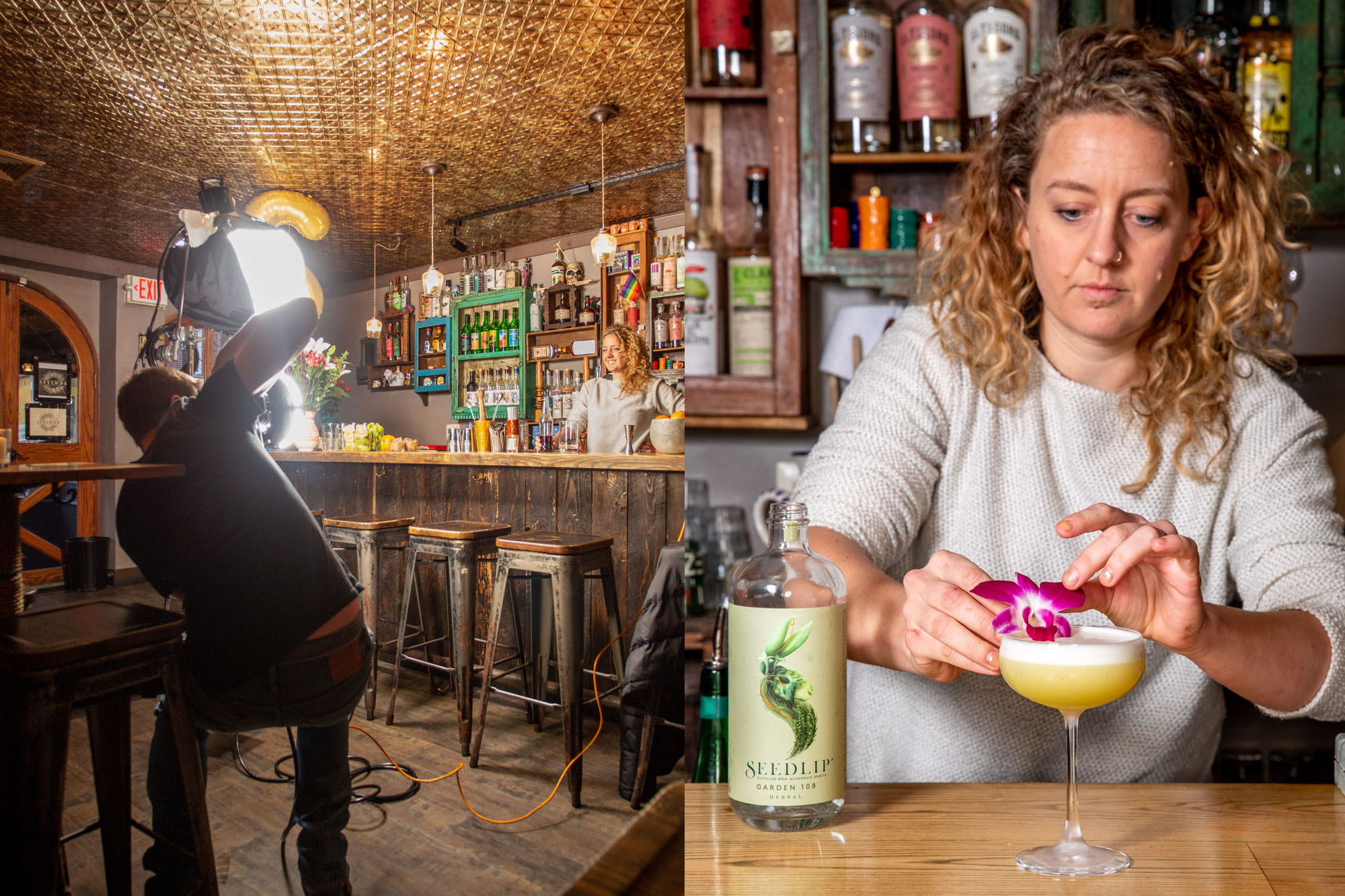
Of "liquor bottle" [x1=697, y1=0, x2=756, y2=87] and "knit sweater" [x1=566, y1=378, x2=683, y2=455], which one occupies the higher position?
"liquor bottle" [x1=697, y1=0, x2=756, y2=87]

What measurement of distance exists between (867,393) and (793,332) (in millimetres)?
763

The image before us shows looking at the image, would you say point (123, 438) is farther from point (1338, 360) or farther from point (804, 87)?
point (1338, 360)

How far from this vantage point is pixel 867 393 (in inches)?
46.4

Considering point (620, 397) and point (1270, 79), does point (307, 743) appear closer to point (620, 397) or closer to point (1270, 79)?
point (620, 397)

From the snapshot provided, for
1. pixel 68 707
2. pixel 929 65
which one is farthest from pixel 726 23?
pixel 68 707

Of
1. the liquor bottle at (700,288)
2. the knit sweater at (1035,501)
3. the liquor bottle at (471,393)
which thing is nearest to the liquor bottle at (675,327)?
the liquor bottle at (471,393)

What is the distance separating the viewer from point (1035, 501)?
121 centimetres

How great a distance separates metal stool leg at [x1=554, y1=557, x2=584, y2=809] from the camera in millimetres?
557

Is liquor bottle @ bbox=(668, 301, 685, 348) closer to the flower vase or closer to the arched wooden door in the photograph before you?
the flower vase

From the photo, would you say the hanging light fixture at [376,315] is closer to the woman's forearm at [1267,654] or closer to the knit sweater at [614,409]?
the knit sweater at [614,409]

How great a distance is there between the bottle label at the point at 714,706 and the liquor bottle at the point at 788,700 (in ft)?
0.92

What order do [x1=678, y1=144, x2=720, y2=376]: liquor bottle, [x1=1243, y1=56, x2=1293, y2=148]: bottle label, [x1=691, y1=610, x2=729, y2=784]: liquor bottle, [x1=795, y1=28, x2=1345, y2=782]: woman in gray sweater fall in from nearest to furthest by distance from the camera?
1. [x1=691, y1=610, x2=729, y2=784]: liquor bottle
2. [x1=795, y1=28, x2=1345, y2=782]: woman in gray sweater
3. [x1=1243, y1=56, x2=1293, y2=148]: bottle label
4. [x1=678, y1=144, x2=720, y2=376]: liquor bottle

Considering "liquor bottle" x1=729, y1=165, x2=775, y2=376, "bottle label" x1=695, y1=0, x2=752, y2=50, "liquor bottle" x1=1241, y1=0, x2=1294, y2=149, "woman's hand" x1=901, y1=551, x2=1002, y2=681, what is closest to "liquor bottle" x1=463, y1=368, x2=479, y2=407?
"woman's hand" x1=901, y1=551, x2=1002, y2=681

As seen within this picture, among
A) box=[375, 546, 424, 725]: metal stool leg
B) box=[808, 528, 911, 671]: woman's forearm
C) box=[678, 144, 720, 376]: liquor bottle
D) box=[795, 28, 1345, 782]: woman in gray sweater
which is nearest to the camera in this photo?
box=[375, 546, 424, 725]: metal stool leg
